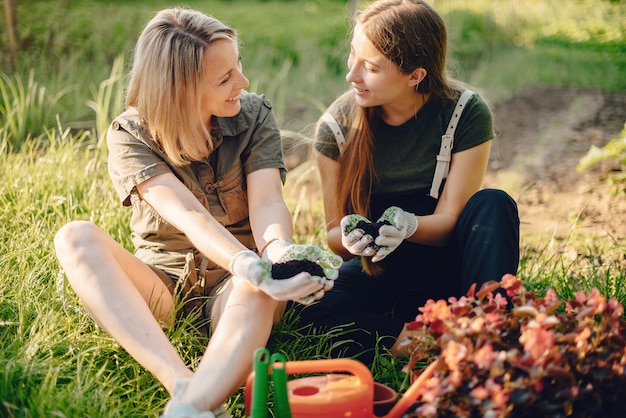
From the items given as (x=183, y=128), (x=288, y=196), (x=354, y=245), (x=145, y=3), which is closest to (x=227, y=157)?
(x=183, y=128)

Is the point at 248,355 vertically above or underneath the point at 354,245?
underneath

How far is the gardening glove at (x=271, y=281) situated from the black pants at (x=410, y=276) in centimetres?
47

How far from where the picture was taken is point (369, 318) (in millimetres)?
2180

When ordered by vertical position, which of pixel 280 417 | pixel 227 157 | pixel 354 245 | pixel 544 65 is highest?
pixel 227 157

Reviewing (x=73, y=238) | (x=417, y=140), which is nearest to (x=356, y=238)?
(x=417, y=140)

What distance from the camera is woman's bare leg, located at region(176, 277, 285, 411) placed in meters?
→ 1.58

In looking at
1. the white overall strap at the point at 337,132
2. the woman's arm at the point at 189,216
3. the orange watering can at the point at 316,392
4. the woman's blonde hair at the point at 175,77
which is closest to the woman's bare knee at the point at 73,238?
the woman's arm at the point at 189,216

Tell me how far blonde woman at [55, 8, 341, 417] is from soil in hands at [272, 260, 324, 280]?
16 mm

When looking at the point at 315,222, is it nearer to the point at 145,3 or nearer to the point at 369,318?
the point at 369,318

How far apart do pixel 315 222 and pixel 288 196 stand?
0.30 metres

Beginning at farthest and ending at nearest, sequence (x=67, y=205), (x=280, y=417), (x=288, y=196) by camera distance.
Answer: (x=288, y=196) < (x=67, y=205) < (x=280, y=417)

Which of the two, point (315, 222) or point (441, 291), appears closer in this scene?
point (441, 291)

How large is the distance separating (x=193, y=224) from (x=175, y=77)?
1.41 feet

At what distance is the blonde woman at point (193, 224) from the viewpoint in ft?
→ 5.58
